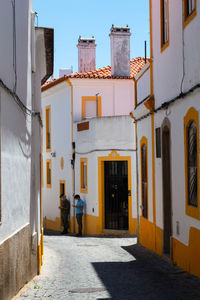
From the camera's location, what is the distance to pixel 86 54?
30203 millimetres

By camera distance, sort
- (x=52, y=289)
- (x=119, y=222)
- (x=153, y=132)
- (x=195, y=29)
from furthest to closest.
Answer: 1. (x=119, y=222)
2. (x=153, y=132)
3. (x=195, y=29)
4. (x=52, y=289)

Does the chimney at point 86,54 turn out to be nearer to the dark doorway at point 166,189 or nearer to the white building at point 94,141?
the white building at point 94,141

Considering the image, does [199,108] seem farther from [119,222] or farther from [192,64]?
[119,222]

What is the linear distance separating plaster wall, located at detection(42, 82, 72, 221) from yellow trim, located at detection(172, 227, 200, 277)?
14.9 m

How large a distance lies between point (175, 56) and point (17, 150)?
476 cm

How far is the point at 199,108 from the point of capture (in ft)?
32.3

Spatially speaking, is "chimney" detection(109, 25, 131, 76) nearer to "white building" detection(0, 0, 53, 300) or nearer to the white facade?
the white facade

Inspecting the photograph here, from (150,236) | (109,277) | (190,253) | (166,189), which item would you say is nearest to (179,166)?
(166,189)

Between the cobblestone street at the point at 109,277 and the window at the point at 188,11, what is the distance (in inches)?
195

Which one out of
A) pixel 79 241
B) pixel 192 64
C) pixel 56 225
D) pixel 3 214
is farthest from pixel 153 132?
pixel 56 225

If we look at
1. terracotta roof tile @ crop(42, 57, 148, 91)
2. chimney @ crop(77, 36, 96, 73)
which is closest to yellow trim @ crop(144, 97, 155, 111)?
terracotta roof tile @ crop(42, 57, 148, 91)

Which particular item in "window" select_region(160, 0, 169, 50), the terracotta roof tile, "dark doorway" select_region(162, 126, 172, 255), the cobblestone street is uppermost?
the terracotta roof tile

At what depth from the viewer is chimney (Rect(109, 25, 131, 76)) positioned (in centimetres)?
2639

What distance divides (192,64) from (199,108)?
1085 millimetres
